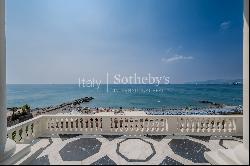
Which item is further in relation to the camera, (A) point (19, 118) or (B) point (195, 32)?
(B) point (195, 32)

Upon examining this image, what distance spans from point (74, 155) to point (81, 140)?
1.43 metres

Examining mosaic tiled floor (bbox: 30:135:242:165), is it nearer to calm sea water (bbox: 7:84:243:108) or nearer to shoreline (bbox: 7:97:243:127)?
shoreline (bbox: 7:97:243:127)

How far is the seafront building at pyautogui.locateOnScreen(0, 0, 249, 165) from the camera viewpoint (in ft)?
14.9

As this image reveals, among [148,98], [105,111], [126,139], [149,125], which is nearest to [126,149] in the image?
[126,139]

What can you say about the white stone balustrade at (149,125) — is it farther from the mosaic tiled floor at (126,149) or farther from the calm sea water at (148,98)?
the calm sea water at (148,98)

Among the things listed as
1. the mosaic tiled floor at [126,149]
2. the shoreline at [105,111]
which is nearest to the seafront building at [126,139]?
the mosaic tiled floor at [126,149]

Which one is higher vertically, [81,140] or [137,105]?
[81,140]

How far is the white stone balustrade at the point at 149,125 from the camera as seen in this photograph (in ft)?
27.2

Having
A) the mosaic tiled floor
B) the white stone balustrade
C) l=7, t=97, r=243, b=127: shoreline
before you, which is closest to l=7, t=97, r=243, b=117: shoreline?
l=7, t=97, r=243, b=127: shoreline

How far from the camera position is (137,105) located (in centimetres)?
6825

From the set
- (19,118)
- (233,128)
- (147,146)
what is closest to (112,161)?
(147,146)

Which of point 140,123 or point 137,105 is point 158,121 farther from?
point 137,105

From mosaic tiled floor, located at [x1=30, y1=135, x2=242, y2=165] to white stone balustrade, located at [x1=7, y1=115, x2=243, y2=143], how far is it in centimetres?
42

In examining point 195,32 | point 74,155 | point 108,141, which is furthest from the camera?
point 195,32
